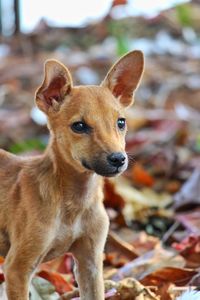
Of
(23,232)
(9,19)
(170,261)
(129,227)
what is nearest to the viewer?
(23,232)

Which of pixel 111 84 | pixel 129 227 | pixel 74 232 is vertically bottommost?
pixel 129 227

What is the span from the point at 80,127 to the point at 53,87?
→ 0.37m

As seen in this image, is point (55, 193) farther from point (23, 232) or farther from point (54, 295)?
point (54, 295)

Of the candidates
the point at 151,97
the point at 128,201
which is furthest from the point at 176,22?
the point at 128,201

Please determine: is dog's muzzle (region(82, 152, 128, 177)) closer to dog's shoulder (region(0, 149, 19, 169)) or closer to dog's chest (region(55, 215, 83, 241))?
dog's chest (region(55, 215, 83, 241))

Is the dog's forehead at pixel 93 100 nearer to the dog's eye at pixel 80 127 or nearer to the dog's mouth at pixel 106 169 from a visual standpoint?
the dog's eye at pixel 80 127

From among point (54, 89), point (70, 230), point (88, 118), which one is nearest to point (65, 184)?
point (70, 230)

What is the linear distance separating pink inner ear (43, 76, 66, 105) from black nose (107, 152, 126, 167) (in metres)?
0.55

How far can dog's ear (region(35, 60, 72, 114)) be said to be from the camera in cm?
409

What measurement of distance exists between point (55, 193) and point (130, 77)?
76cm

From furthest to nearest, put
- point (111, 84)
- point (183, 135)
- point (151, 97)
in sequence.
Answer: point (151, 97), point (183, 135), point (111, 84)

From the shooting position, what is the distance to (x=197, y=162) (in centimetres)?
732

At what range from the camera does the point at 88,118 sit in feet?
12.7

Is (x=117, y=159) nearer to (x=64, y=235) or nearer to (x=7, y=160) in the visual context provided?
(x=64, y=235)
